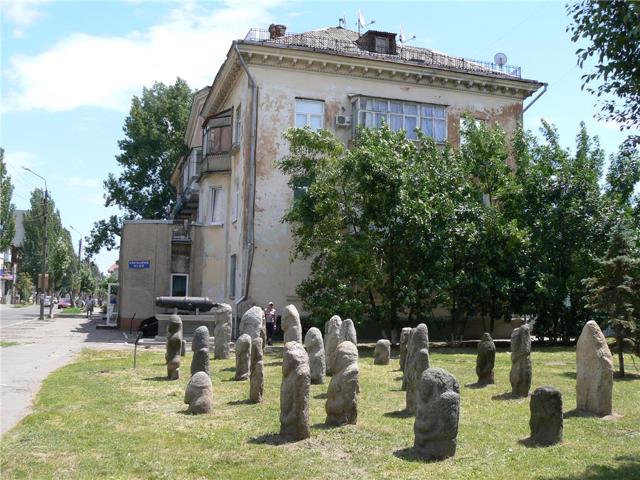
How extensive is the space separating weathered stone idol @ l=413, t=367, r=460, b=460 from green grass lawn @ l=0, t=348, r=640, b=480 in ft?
0.57

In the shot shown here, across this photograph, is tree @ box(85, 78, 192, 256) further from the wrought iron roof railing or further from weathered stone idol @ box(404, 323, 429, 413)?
weathered stone idol @ box(404, 323, 429, 413)

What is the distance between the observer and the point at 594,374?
35.7ft

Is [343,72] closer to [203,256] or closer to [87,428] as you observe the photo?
[203,256]

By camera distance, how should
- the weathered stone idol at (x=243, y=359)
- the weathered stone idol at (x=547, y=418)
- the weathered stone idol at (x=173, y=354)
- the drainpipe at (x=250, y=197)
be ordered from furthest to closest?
the drainpipe at (x=250, y=197) < the weathered stone idol at (x=173, y=354) < the weathered stone idol at (x=243, y=359) < the weathered stone idol at (x=547, y=418)

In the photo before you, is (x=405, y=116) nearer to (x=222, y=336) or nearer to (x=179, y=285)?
(x=179, y=285)

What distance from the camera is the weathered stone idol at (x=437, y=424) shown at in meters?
8.22

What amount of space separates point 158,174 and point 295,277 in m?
26.8

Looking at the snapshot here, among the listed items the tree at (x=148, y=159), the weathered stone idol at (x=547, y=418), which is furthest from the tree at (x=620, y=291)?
the tree at (x=148, y=159)

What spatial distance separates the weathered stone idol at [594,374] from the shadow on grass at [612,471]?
2658 millimetres

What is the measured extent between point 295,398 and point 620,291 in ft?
31.9

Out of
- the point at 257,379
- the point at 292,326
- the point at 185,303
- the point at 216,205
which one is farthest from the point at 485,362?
the point at 216,205

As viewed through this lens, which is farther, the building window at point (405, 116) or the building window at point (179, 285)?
the building window at point (179, 285)

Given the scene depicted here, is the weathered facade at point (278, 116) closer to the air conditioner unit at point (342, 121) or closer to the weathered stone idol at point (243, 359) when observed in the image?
the air conditioner unit at point (342, 121)

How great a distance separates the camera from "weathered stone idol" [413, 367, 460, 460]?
822 centimetres
